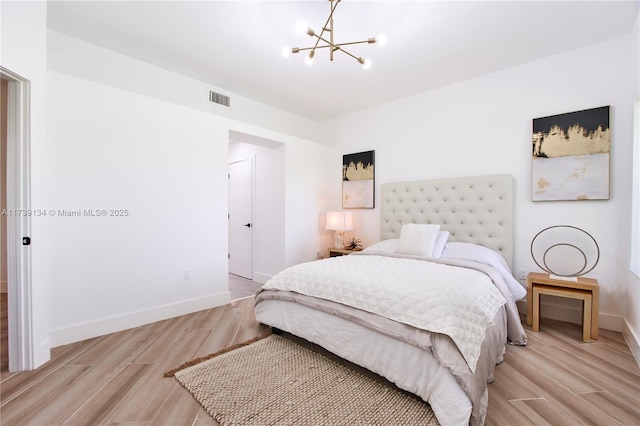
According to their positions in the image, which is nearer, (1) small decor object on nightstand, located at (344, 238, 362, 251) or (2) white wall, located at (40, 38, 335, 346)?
(2) white wall, located at (40, 38, 335, 346)

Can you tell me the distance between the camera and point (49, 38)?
8.13ft

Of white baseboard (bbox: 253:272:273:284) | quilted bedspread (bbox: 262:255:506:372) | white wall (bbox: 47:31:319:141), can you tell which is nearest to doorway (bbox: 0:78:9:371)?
white wall (bbox: 47:31:319:141)

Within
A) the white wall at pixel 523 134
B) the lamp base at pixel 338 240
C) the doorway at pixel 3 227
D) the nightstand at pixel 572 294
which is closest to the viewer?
the doorway at pixel 3 227

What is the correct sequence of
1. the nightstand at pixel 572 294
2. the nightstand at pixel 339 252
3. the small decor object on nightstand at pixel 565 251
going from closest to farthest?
the nightstand at pixel 572 294
the small decor object on nightstand at pixel 565 251
the nightstand at pixel 339 252

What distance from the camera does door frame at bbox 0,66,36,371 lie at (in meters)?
1.88

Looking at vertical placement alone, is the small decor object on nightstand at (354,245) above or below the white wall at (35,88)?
below

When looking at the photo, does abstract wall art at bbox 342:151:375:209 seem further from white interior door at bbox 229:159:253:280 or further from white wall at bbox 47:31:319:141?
white interior door at bbox 229:159:253:280

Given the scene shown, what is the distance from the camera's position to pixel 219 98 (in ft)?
11.8

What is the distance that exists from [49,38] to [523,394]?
14.9ft

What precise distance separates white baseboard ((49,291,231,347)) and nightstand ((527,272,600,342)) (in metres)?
3.18

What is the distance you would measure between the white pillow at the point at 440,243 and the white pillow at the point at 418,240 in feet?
0.23

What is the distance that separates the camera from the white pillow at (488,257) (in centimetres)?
253

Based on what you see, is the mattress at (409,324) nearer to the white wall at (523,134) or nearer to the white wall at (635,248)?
the white wall at (635,248)

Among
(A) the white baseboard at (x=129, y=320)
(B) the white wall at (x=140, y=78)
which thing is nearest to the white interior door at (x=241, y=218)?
(B) the white wall at (x=140, y=78)
